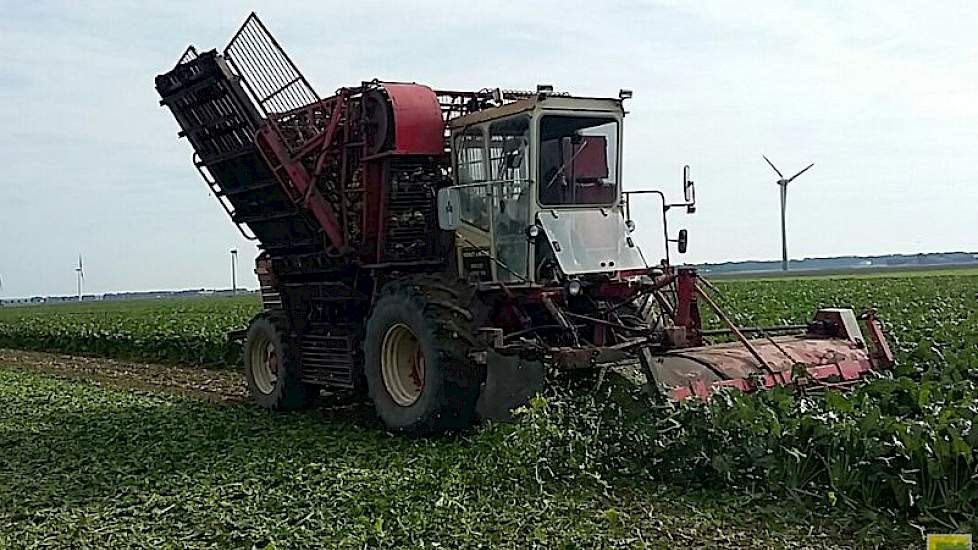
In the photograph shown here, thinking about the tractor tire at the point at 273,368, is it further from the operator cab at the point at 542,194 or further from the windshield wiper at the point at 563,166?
the windshield wiper at the point at 563,166

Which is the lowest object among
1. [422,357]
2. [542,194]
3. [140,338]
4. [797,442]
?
[140,338]

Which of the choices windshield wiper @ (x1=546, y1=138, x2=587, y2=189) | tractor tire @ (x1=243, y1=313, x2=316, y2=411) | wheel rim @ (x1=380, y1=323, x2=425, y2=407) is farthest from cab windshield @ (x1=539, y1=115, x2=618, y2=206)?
tractor tire @ (x1=243, y1=313, x2=316, y2=411)

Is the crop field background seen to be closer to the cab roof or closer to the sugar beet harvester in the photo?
the sugar beet harvester

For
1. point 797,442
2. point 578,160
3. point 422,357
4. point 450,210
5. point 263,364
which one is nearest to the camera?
point 797,442

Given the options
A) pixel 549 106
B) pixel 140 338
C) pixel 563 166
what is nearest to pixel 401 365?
pixel 563 166

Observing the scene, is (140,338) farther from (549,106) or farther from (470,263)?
(549,106)

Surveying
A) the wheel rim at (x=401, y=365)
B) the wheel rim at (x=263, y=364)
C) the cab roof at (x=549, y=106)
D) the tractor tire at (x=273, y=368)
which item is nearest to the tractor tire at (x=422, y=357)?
the wheel rim at (x=401, y=365)

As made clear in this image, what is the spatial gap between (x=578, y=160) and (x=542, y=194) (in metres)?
0.51

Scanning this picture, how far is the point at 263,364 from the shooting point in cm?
1252

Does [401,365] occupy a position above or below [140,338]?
above

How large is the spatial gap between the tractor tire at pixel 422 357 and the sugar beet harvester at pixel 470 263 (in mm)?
18

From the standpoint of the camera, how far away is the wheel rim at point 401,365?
9.77 m

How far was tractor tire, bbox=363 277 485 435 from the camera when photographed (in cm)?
895

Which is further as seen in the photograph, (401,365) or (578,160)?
(401,365)
